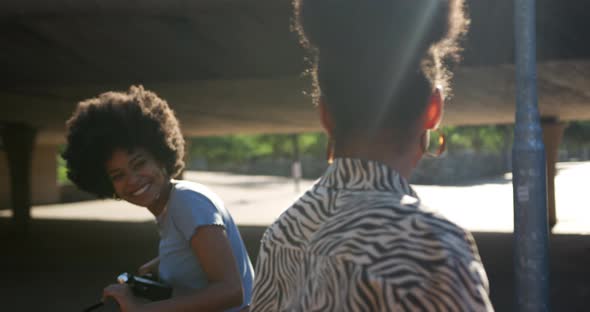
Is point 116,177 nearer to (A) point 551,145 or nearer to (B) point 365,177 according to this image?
(B) point 365,177

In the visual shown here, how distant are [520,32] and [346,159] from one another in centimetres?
529

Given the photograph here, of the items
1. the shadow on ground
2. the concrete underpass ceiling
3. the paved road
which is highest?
the concrete underpass ceiling

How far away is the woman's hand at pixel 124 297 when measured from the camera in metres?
2.06

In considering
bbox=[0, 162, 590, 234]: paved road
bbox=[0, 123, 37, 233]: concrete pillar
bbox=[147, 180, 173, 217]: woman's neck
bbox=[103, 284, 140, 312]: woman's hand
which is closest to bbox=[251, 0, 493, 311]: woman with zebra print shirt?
bbox=[103, 284, 140, 312]: woman's hand

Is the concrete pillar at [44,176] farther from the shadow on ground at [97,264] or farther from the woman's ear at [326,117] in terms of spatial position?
the woman's ear at [326,117]

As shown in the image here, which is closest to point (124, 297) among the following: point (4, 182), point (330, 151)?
point (330, 151)

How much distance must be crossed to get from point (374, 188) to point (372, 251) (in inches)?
6.4

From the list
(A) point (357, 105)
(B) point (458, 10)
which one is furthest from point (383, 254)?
(B) point (458, 10)

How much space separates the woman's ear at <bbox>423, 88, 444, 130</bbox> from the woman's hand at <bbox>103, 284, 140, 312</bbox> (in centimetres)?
132

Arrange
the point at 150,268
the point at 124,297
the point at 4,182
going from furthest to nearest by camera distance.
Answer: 1. the point at 4,182
2. the point at 150,268
3. the point at 124,297

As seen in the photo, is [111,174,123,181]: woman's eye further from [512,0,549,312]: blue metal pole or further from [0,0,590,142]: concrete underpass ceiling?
[0,0,590,142]: concrete underpass ceiling

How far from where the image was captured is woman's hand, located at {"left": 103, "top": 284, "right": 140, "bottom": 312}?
206cm

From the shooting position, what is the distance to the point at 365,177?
1188 mm

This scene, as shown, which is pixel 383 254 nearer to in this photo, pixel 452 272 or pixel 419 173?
pixel 452 272
